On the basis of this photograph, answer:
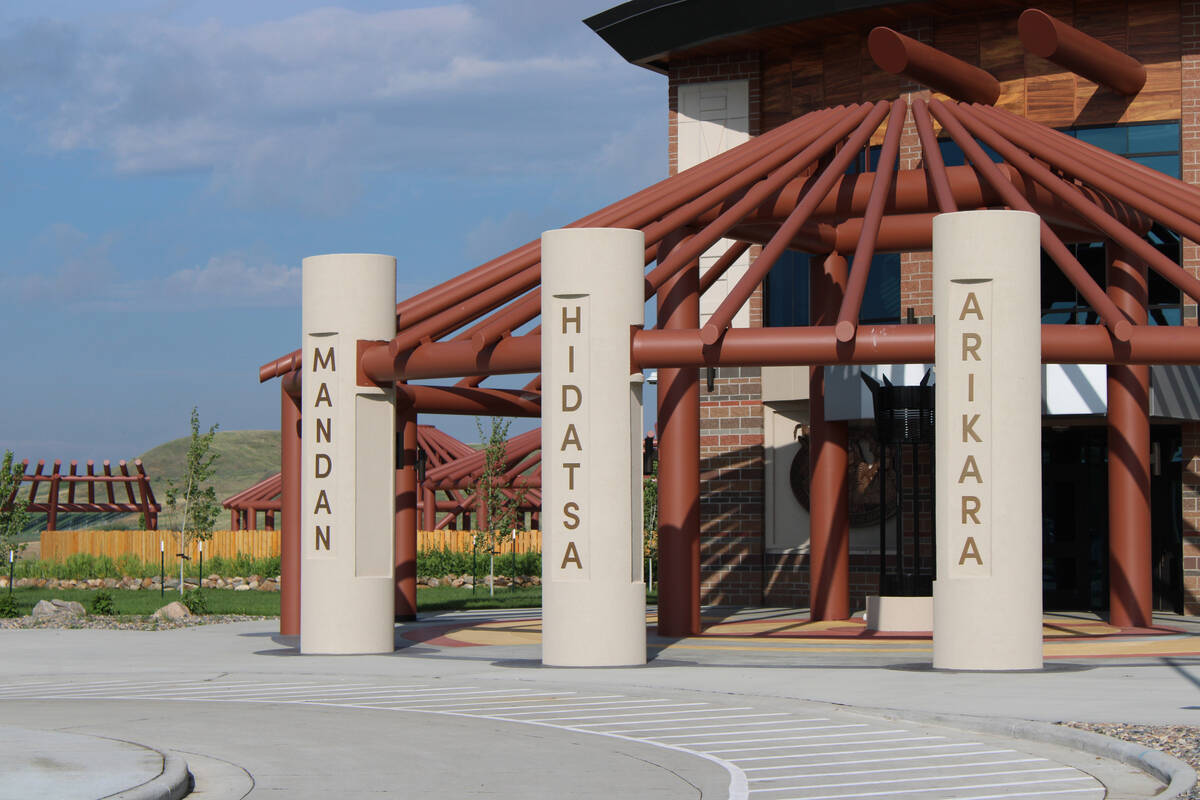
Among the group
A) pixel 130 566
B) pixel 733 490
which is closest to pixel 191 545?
pixel 130 566

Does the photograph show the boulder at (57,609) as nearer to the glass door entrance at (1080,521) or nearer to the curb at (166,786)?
the glass door entrance at (1080,521)

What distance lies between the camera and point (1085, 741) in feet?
37.3

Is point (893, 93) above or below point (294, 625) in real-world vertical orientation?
above

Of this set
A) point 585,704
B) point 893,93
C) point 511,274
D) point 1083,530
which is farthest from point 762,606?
point 585,704

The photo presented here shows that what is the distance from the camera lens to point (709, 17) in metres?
30.8

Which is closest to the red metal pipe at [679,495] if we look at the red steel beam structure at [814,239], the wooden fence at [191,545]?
the red steel beam structure at [814,239]

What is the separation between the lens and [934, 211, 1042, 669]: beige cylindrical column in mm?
17125

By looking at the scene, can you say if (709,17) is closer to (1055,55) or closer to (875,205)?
(1055,55)

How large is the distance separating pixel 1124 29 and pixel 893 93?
165 inches

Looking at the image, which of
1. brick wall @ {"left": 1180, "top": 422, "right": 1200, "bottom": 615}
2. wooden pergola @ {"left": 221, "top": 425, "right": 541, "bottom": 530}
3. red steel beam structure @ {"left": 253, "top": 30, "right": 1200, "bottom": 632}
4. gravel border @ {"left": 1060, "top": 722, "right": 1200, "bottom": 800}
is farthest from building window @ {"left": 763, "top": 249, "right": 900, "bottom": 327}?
gravel border @ {"left": 1060, "top": 722, "right": 1200, "bottom": 800}

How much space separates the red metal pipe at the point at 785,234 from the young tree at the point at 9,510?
27338mm

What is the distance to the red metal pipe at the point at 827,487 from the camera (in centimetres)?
2533

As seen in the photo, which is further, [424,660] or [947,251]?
[424,660]

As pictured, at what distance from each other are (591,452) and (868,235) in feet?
13.9
